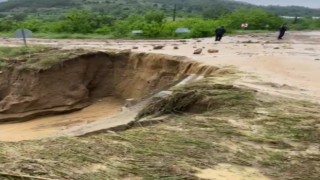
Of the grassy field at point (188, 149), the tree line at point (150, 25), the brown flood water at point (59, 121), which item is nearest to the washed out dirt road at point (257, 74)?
the brown flood water at point (59, 121)

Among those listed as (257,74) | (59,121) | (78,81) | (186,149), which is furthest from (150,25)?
(186,149)

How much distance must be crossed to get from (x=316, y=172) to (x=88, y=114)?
13423 millimetres

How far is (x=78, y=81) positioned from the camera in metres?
19.9

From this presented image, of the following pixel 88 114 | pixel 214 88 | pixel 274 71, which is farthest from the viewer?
pixel 88 114

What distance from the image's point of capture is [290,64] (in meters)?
15.9

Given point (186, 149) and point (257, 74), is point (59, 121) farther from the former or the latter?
point (186, 149)

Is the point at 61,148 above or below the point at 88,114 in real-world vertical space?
above

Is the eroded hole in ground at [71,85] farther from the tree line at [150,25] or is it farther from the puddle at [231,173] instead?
the tree line at [150,25]

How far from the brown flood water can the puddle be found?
10.7 m

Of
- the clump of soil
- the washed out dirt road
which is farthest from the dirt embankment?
the clump of soil

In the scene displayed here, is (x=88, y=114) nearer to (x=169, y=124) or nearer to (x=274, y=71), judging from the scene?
(x=274, y=71)

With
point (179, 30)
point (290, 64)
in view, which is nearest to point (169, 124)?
point (290, 64)

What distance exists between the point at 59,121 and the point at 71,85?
6.32 ft

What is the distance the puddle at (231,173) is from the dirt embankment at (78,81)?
11.3 m
